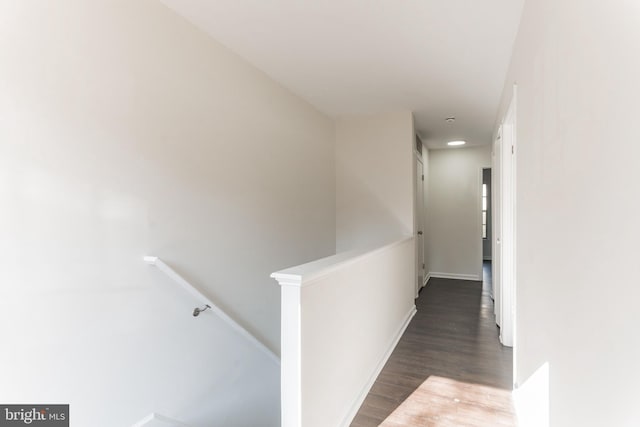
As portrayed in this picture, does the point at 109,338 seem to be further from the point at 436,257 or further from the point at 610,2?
the point at 436,257

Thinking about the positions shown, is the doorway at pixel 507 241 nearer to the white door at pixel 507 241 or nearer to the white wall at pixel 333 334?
the white door at pixel 507 241

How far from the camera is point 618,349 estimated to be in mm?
732

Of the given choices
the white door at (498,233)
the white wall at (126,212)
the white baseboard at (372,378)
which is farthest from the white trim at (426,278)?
the white wall at (126,212)

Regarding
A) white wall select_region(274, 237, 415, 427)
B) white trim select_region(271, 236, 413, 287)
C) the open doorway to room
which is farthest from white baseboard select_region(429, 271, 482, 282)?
white trim select_region(271, 236, 413, 287)

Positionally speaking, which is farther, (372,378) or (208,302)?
(372,378)

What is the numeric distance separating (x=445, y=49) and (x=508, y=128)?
0.98 m

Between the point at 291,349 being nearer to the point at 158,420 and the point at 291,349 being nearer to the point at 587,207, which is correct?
the point at 158,420

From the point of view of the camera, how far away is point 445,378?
259cm

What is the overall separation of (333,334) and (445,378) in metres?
1.31

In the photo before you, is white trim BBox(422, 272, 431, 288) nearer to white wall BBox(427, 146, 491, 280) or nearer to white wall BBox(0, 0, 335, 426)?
white wall BBox(427, 146, 491, 280)

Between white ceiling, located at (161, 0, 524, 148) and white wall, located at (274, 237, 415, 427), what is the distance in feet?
5.10

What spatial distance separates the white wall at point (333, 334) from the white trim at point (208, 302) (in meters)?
0.86

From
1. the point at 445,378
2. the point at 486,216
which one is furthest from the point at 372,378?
the point at 486,216

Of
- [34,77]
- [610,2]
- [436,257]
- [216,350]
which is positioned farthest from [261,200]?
[436,257]
